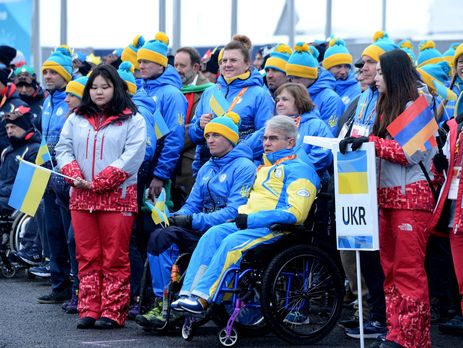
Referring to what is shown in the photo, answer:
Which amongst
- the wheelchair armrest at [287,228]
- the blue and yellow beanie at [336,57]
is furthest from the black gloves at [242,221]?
the blue and yellow beanie at [336,57]

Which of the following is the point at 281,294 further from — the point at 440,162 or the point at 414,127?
the point at 414,127

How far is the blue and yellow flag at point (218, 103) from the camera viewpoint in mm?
9453

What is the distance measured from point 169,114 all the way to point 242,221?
2337 millimetres

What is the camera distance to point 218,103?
9.52 metres

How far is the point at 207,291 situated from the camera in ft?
25.2

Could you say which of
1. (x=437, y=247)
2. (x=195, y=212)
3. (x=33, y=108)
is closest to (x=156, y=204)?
(x=195, y=212)

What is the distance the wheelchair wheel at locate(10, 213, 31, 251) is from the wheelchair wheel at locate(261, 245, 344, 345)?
4.45m

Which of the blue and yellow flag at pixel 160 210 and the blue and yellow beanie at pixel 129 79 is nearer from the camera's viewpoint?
the blue and yellow flag at pixel 160 210

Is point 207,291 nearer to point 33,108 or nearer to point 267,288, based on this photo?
point 267,288

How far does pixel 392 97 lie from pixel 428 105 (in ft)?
0.80

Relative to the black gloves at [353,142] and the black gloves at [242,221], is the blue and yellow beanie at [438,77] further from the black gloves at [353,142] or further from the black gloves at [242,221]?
the black gloves at [242,221]

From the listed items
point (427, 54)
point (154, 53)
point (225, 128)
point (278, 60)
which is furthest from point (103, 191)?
point (427, 54)

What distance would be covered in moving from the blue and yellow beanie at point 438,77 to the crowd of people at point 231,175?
2 cm

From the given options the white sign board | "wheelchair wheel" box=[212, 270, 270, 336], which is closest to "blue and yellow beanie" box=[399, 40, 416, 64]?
the white sign board
